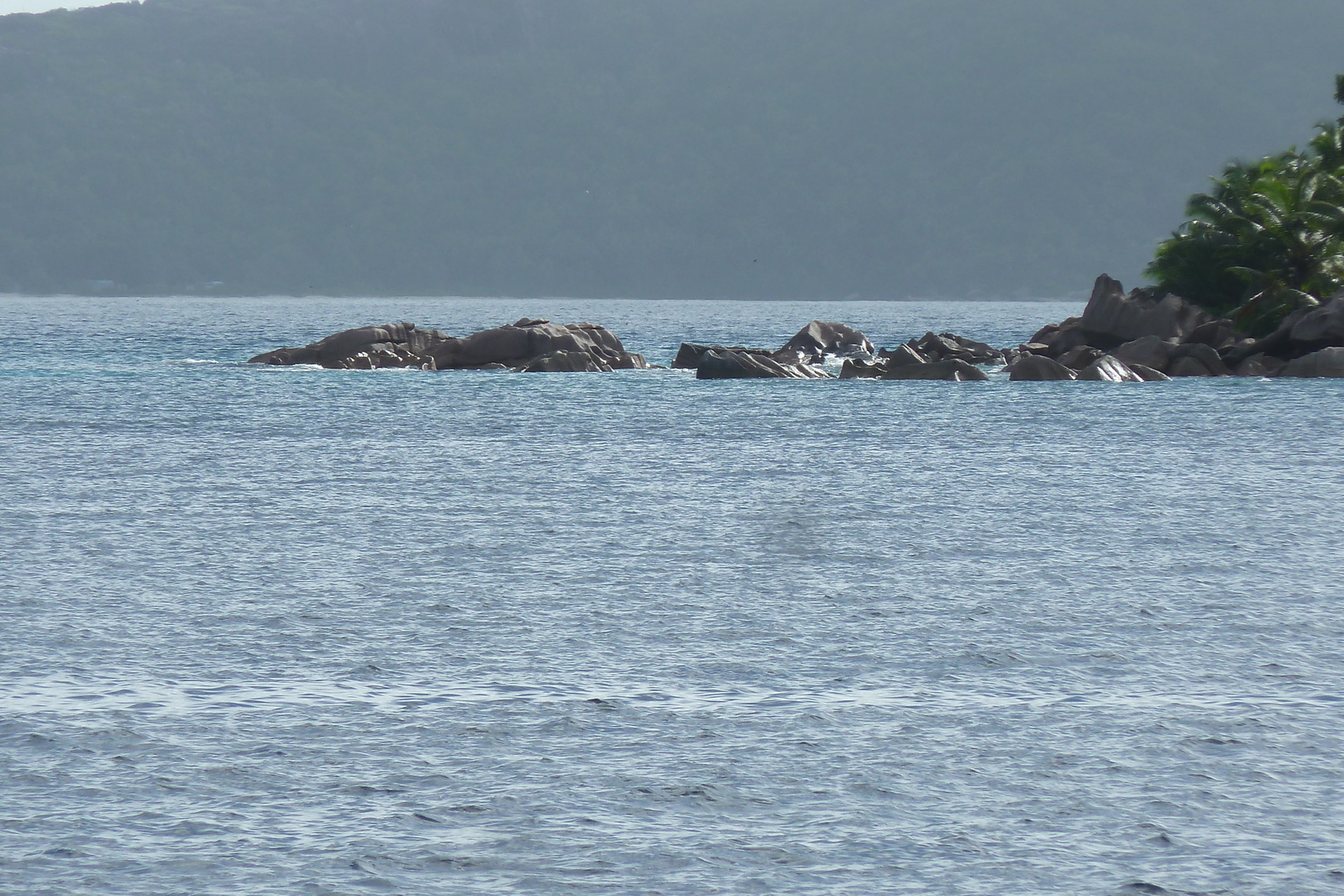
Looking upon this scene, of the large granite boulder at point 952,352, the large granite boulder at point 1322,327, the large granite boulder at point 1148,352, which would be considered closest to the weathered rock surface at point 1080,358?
the large granite boulder at point 1148,352

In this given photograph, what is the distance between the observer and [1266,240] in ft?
194

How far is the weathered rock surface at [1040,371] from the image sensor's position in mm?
58312

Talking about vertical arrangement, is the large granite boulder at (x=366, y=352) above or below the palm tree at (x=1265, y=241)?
below

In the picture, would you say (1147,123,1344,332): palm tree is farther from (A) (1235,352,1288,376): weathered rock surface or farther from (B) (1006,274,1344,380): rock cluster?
(A) (1235,352,1288,376): weathered rock surface

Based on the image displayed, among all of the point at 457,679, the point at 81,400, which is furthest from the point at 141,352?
the point at 457,679

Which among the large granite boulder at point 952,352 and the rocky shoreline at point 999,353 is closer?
the rocky shoreline at point 999,353

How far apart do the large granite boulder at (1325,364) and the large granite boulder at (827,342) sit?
77.7 feet

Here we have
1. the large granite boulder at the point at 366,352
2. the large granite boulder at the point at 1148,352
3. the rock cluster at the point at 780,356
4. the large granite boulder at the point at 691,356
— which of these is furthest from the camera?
the large granite boulder at the point at 691,356

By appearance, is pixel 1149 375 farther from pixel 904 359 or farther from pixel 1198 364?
pixel 904 359

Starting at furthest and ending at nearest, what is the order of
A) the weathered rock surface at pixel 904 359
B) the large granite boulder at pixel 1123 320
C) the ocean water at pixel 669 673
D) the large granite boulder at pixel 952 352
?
the large granite boulder at pixel 952 352 < the large granite boulder at pixel 1123 320 < the weathered rock surface at pixel 904 359 < the ocean water at pixel 669 673

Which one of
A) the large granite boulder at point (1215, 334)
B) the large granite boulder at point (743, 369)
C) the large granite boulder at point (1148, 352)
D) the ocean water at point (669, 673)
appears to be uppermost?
the large granite boulder at point (1215, 334)

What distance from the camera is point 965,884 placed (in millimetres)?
8773

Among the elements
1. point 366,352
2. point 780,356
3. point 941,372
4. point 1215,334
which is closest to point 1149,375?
point 1215,334

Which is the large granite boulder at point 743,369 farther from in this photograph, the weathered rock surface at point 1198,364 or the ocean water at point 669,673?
the ocean water at point 669,673
